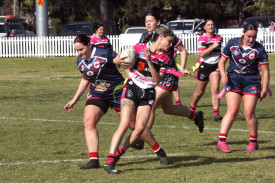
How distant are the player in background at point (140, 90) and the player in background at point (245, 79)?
4.97ft

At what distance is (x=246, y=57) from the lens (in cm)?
834

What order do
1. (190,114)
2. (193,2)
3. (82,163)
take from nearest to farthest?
(82,163), (190,114), (193,2)

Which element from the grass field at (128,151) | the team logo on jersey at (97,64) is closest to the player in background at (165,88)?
the grass field at (128,151)

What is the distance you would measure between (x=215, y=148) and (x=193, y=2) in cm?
4804

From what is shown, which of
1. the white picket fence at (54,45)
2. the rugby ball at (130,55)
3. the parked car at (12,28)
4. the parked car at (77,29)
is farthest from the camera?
the parked car at (12,28)

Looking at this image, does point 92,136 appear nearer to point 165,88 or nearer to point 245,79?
point 165,88

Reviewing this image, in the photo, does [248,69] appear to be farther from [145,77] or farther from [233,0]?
[233,0]

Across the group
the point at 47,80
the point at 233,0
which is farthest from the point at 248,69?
the point at 233,0

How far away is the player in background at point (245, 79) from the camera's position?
8.33 metres

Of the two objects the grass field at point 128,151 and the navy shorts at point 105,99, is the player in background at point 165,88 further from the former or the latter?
the navy shorts at point 105,99

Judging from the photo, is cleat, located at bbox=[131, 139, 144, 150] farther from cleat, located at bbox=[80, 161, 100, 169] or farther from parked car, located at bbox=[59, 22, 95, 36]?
parked car, located at bbox=[59, 22, 95, 36]

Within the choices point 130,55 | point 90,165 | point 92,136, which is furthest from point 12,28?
point 130,55

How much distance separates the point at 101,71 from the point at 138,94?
653 mm

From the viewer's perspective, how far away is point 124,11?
Answer: 58656 millimetres
